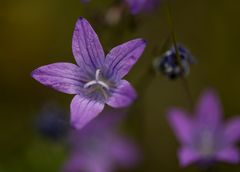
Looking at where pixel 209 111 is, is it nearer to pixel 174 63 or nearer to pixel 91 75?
pixel 174 63

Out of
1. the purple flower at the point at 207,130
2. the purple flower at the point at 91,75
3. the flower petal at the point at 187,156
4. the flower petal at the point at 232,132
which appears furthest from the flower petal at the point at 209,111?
the purple flower at the point at 91,75

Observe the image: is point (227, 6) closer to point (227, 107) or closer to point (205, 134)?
point (227, 107)

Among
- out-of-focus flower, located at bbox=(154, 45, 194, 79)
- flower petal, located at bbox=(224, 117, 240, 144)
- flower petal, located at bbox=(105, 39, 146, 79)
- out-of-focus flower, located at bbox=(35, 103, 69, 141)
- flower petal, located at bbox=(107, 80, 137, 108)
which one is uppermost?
flower petal, located at bbox=(105, 39, 146, 79)

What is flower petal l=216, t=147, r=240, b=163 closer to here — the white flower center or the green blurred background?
the white flower center

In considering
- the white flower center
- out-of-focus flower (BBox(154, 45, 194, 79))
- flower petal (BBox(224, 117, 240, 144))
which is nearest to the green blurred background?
flower petal (BBox(224, 117, 240, 144))

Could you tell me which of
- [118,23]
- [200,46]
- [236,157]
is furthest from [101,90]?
[200,46]

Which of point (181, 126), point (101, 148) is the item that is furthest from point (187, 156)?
point (101, 148)
